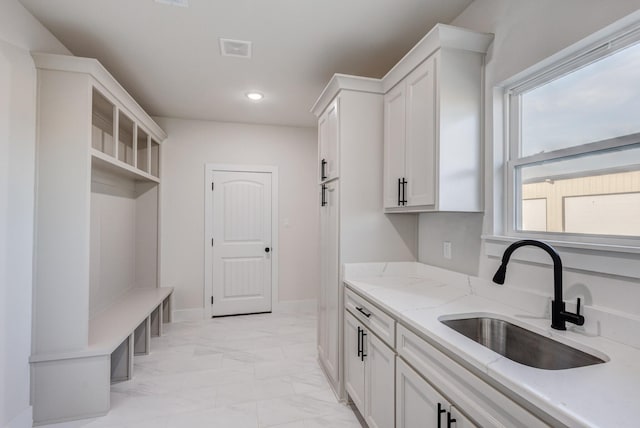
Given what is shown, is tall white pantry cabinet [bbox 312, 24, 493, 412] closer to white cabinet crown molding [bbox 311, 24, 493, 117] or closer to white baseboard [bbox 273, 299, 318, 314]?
white cabinet crown molding [bbox 311, 24, 493, 117]

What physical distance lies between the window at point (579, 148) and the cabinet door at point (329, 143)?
3.69 ft

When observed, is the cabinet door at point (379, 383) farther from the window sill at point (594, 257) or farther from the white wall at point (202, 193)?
the white wall at point (202, 193)

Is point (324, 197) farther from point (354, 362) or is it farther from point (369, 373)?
point (369, 373)

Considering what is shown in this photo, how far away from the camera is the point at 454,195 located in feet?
5.93

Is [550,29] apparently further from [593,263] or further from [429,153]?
[593,263]

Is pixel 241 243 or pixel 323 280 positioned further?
pixel 241 243

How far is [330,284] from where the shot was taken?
257 cm

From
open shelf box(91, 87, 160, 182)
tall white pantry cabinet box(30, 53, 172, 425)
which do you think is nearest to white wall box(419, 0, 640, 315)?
tall white pantry cabinet box(30, 53, 172, 425)

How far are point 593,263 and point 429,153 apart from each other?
3.02ft

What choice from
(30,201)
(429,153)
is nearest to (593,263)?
(429,153)

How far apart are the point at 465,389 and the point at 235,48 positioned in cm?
260

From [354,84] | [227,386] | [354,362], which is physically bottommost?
[227,386]

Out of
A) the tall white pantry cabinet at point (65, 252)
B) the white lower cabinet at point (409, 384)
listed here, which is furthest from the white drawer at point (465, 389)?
the tall white pantry cabinet at point (65, 252)

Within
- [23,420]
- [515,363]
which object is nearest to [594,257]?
[515,363]
